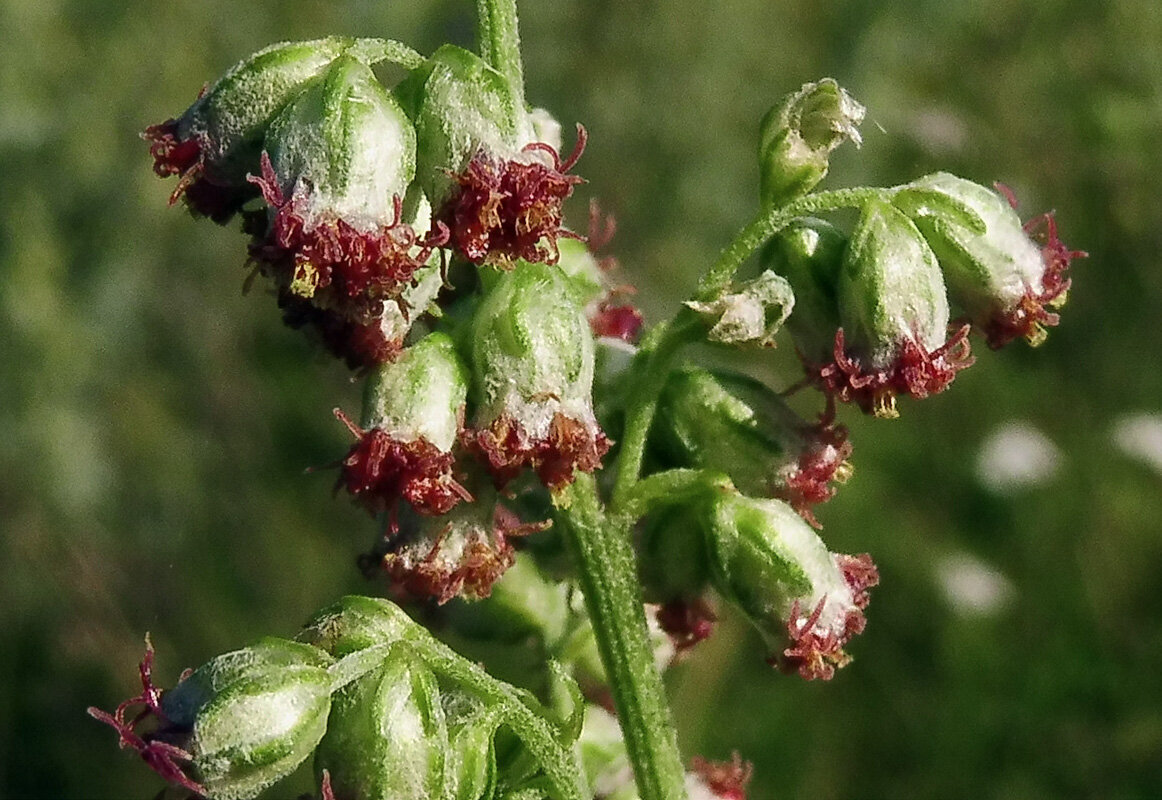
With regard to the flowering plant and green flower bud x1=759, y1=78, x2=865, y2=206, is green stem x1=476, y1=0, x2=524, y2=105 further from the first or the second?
green flower bud x1=759, y1=78, x2=865, y2=206

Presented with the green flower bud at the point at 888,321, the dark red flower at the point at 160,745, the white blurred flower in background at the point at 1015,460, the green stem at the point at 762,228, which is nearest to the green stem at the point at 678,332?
the green stem at the point at 762,228

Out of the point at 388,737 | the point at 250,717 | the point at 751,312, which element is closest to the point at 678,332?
the point at 751,312

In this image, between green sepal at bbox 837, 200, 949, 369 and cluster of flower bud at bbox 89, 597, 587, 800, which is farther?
green sepal at bbox 837, 200, 949, 369

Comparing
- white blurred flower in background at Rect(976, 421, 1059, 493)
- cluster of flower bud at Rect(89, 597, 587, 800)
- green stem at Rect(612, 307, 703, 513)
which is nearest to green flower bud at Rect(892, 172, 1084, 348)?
green stem at Rect(612, 307, 703, 513)

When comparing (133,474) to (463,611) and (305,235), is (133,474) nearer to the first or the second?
(463,611)

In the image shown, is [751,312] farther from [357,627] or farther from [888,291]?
[357,627]

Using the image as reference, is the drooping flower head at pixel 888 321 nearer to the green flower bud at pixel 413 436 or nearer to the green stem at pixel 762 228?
the green stem at pixel 762 228
